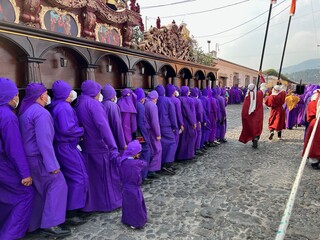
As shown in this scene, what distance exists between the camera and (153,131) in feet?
17.4

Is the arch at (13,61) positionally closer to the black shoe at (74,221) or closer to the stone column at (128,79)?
the black shoe at (74,221)

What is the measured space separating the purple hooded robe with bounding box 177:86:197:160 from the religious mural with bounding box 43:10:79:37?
2988mm

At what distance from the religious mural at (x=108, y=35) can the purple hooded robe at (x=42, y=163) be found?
3071 millimetres

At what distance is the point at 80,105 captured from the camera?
3.74 metres

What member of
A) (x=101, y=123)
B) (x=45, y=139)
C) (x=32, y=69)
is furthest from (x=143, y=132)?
(x=45, y=139)

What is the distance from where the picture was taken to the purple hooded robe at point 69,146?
337 cm

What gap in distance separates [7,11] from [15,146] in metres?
2.40

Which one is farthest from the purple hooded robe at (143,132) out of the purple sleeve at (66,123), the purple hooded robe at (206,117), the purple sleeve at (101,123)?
the purple hooded robe at (206,117)

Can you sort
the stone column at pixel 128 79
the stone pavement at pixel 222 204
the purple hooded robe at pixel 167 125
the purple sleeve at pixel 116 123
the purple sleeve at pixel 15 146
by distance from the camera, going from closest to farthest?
the purple sleeve at pixel 15 146 < the stone pavement at pixel 222 204 < the purple sleeve at pixel 116 123 < the purple hooded robe at pixel 167 125 < the stone column at pixel 128 79

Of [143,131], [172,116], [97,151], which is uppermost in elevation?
[172,116]

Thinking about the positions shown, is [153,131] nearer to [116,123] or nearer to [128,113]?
[128,113]

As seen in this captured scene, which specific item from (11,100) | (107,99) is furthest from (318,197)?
(11,100)

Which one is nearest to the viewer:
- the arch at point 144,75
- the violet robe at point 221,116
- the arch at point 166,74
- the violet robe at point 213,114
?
the arch at point 144,75

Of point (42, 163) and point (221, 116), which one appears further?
point (221, 116)
